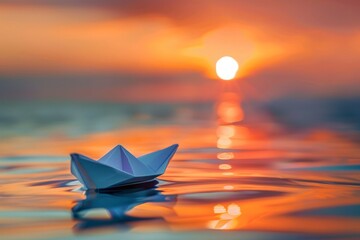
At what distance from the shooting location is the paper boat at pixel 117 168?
345 inches

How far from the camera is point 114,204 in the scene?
27.2ft

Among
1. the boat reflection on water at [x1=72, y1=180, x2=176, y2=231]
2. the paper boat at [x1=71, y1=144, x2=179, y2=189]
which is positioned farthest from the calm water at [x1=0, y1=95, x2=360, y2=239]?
the paper boat at [x1=71, y1=144, x2=179, y2=189]

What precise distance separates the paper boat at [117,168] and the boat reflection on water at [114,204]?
11 cm

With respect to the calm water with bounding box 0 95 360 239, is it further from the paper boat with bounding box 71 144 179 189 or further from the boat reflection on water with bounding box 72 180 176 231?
the paper boat with bounding box 71 144 179 189

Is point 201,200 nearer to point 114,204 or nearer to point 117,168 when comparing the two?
point 114,204

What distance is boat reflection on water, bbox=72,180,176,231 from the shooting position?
737 centimetres

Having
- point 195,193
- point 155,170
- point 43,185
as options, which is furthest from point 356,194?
point 43,185

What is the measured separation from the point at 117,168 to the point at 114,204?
3.05 ft

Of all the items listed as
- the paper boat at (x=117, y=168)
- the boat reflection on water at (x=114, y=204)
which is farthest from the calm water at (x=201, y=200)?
the paper boat at (x=117, y=168)

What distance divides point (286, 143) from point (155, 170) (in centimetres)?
904

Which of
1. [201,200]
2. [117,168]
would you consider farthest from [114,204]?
[201,200]

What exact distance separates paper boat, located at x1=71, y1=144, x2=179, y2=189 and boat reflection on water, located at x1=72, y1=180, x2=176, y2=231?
11 centimetres

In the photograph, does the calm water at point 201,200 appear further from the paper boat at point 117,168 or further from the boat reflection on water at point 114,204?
the paper boat at point 117,168

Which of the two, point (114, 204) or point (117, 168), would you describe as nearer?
point (114, 204)
